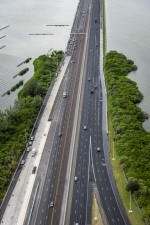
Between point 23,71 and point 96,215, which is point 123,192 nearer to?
point 96,215

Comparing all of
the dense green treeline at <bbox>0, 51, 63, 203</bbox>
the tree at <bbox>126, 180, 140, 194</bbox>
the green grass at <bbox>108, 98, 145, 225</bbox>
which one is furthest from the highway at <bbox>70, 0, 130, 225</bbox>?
the dense green treeline at <bbox>0, 51, 63, 203</bbox>

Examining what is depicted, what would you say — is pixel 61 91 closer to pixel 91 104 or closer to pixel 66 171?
pixel 91 104

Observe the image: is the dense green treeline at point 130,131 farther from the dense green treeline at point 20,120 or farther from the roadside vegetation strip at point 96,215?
the dense green treeline at point 20,120

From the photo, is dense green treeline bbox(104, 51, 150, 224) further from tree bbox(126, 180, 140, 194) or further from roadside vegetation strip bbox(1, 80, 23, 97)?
roadside vegetation strip bbox(1, 80, 23, 97)

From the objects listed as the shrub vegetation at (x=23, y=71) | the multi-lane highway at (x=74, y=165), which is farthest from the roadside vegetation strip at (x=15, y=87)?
the multi-lane highway at (x=74, y=165)

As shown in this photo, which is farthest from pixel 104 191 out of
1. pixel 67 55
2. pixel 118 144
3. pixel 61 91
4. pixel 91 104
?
pixel 67 55

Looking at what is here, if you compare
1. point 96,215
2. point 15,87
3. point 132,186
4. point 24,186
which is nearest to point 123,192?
point 132,186
